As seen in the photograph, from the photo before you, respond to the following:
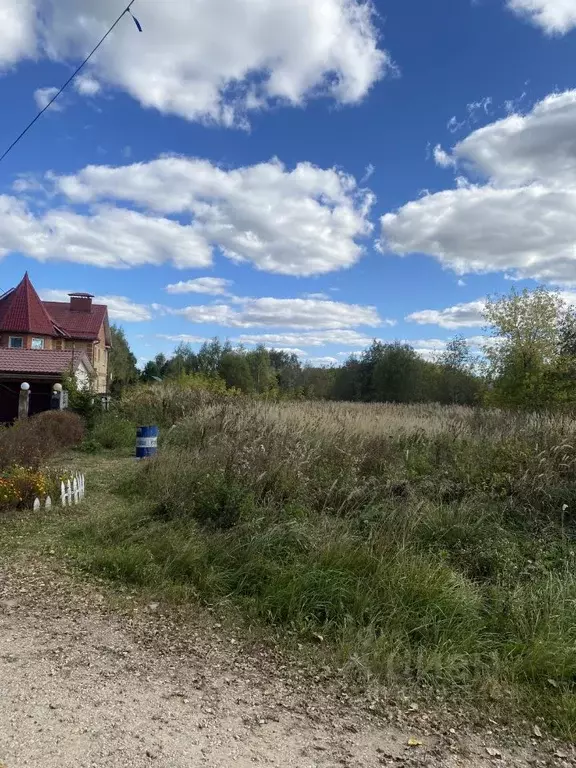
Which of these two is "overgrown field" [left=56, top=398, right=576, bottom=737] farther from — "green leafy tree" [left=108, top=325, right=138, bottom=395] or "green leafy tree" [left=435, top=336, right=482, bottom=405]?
"green leafy tree" [left=108, top=325, right=138, bottom=395]

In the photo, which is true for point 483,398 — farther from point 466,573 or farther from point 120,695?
point 120,695

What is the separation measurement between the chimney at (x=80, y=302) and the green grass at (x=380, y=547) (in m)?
36.6

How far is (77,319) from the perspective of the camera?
40750 mm

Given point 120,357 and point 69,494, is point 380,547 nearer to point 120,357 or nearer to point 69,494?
point 69,494

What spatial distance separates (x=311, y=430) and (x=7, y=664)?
615 cm

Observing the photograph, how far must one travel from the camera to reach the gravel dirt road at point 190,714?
95.7 inches

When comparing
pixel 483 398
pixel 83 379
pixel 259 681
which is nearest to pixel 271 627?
pixel 259 681

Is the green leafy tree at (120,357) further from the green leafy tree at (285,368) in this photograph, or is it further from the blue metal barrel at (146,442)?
the blue metal barrel at (146,442)

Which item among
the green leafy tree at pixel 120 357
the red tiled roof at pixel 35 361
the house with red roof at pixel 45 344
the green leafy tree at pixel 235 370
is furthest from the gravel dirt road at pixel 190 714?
the green leafy tree at pixel 120 357

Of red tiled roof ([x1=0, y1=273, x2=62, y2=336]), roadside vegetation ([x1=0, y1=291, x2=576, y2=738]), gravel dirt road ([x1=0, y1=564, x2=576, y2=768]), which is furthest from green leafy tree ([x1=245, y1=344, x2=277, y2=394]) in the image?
gravel dirt road ([x1=0, y1=564, x2=576, y2=768])

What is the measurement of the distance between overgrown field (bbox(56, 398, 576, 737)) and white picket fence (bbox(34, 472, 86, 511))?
63 cm

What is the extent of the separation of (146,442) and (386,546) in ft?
24.2

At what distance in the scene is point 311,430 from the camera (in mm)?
8812

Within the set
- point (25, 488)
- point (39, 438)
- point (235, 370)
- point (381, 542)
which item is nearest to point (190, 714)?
point (381, 542)
